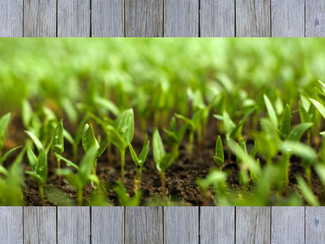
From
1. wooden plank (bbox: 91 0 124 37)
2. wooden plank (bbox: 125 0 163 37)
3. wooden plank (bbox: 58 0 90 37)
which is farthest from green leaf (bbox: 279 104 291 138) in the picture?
wooden plank (bbox: 58 0 90 37)

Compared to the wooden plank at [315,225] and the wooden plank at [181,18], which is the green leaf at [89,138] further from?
the wooden plank at [315,225]

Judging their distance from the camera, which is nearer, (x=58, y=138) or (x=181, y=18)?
(x=58, y=138)

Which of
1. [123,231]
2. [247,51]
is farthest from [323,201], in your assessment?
[247,51]

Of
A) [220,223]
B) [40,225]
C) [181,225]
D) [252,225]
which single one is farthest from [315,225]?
[40,225]

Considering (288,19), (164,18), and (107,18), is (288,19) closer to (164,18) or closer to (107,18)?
(164,18)

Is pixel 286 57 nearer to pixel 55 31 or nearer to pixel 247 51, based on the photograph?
pixel 247 51
